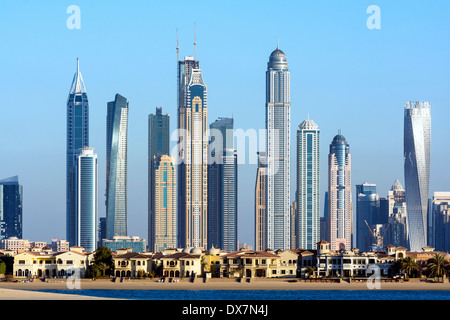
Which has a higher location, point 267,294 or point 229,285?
point 267,294

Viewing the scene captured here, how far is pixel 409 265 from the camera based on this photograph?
116 metres

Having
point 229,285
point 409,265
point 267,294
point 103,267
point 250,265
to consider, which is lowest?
point 229,285

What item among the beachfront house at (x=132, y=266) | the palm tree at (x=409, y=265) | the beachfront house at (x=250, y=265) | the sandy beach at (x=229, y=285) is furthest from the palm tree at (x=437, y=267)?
the beachfront house at (x=132, y=266)

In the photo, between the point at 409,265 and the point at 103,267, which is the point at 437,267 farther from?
the point at 103,267

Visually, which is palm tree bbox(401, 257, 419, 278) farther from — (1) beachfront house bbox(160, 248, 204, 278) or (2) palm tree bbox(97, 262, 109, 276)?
(2) palm tree bbox(97, 262, 109, 276)

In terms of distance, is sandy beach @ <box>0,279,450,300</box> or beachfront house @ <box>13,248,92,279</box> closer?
sandy beach @ <box>0,279,450,300</box>

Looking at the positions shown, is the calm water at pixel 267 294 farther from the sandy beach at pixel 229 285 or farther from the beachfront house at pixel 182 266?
the beachfront house at pixel 182 266

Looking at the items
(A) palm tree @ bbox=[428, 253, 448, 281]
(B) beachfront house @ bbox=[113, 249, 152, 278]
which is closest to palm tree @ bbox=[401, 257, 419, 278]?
(A) palm tree @ bbox=[428, 253, 448, 281]

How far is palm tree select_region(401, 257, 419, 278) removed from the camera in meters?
115

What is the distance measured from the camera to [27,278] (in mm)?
120188

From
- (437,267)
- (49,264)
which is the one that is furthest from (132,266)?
(437,267)

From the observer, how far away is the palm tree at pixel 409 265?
11512 cm
